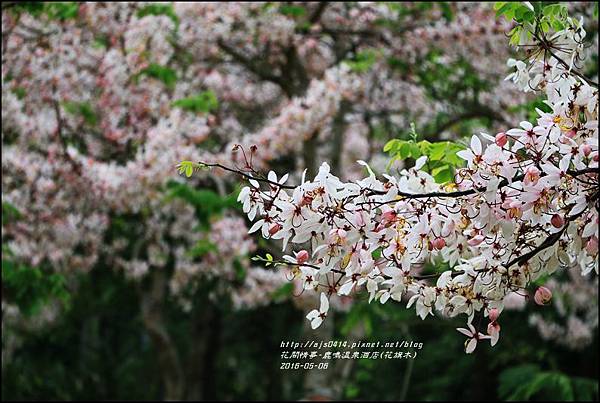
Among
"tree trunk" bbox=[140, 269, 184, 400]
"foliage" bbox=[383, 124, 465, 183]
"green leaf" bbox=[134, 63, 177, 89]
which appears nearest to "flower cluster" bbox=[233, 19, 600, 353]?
"foliage" bbox=[383, 124, 465, 183]

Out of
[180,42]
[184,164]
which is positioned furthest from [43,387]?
[184,164]

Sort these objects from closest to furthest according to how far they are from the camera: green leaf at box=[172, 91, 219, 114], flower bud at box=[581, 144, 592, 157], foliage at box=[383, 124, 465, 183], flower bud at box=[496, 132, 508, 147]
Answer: flower bud at box=[581, 144, 592, 157] → flower bud at box=[496, 132, 508, 147] → foliage at box=[383, 124, 465, 183] → green leaf at box=[172, 91, 219, 114]

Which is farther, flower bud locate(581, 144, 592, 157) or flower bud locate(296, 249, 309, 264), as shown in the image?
flower bud locate(296, 249, 309, 264)

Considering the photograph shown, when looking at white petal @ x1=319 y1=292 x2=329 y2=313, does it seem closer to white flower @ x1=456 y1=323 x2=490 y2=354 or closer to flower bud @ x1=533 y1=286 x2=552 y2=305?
white flower @ x1=456 y1=323 x2=490 y2=354

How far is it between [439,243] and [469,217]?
12 centimetres

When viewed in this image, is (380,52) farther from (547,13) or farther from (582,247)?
(582,247)

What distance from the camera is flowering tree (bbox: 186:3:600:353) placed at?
2377mm

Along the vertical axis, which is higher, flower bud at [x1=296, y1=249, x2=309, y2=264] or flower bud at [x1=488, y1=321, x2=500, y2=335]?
flower bud at [x1=296, y1=249, x2=309, y2=264]

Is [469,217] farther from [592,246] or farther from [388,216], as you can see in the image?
[592,246]

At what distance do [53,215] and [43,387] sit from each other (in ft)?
28.3

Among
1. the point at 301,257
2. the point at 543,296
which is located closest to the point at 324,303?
the point at 301,257

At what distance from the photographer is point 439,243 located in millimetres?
2510

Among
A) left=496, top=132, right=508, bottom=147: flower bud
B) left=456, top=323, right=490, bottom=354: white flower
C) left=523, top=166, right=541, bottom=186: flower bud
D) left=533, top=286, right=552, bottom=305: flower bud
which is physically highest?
left=496, top=132, right=508, bottom=147: flower bud

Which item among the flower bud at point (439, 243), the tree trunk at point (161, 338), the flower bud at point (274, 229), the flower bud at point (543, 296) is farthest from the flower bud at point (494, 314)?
the tree trunk at point (161, 338)
